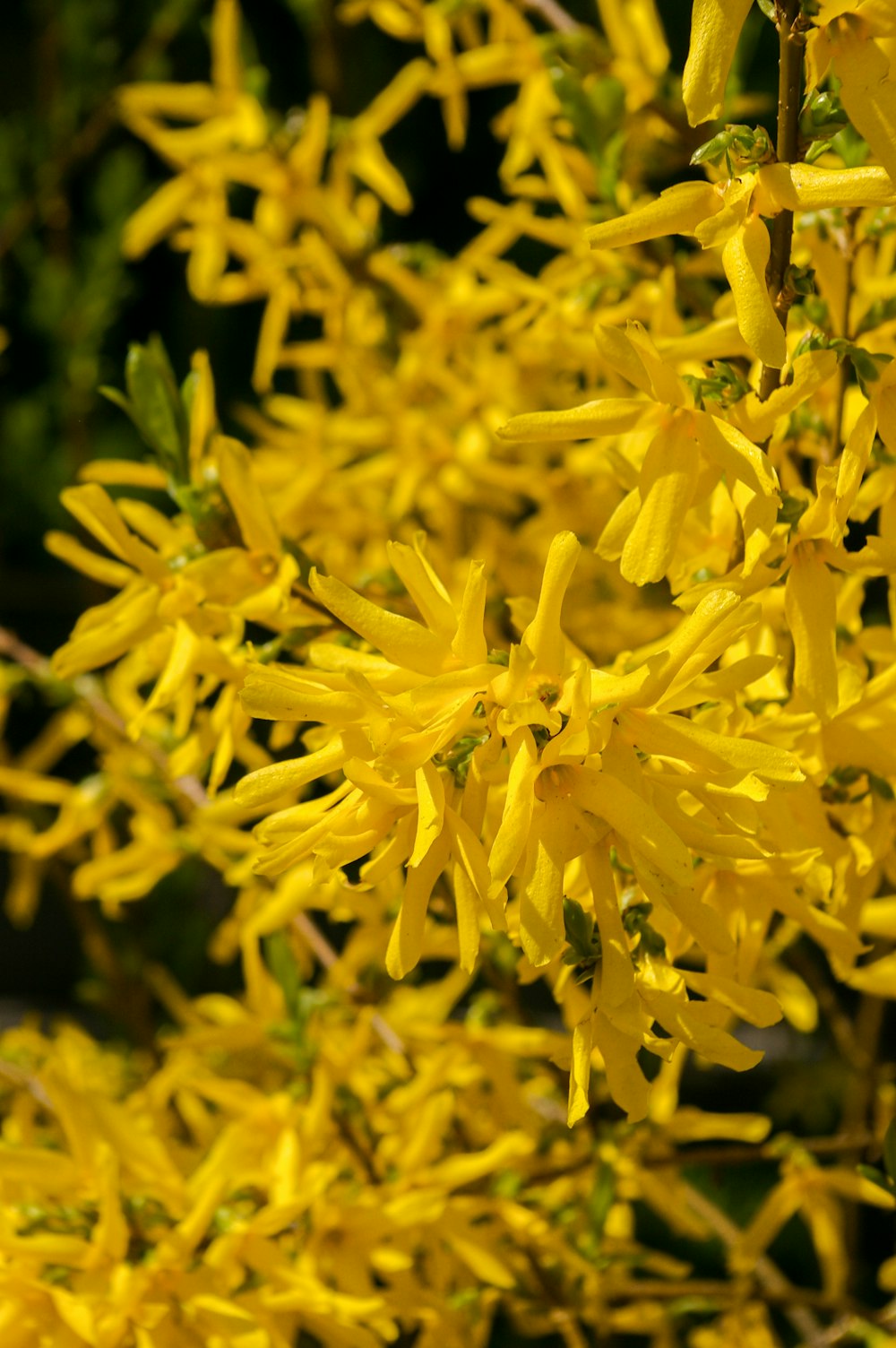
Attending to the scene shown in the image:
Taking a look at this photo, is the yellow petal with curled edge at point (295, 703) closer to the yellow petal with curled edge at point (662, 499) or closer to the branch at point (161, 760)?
the yellow petal with curled edge at point (662, 499)

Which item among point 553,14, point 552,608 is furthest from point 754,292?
point 553,14

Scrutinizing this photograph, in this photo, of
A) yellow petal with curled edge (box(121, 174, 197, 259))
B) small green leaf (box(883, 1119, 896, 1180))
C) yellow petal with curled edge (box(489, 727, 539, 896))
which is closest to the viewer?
yellow petal with curled edge (box(489, 727, 539, 896))

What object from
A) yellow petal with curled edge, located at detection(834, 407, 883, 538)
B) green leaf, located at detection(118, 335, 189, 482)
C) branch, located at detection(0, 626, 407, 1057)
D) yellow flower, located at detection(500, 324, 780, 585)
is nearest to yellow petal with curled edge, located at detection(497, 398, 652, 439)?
yellow flower, located at detection(500, 324, 780, 585)

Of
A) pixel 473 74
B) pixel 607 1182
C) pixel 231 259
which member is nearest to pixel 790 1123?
pixel 607 1182

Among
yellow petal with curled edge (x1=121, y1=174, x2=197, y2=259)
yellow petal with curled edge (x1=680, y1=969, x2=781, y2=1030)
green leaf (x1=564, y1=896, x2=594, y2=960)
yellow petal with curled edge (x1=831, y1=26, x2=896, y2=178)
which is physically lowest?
yellow petal with curled edge (x1=680, y1=969, x2=781, y2=1030)

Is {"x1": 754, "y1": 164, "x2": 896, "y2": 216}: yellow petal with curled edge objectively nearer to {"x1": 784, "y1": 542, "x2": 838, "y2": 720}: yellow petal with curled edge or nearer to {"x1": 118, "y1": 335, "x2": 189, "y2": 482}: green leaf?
{"x1": 784, "y1": 542, "x2": 838, "y2": 720}: yellow petal with curled edge

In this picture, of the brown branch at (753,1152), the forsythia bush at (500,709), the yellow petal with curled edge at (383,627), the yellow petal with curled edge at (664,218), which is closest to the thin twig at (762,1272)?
the forsythia bush at (500,709)

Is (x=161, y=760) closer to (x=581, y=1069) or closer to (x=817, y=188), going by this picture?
(x=581, y=1069)
